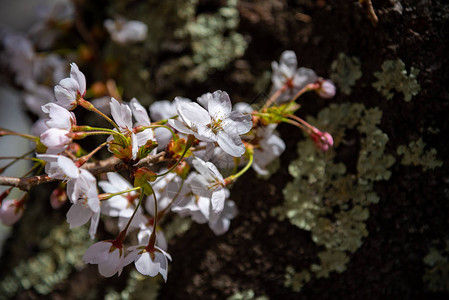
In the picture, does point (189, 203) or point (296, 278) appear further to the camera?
point (296, 278)

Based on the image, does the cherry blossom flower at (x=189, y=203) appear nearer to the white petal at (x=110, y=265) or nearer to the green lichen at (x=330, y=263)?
the white petal at (x=110, y=265)

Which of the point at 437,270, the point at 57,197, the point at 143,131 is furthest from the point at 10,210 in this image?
the point at 437,270

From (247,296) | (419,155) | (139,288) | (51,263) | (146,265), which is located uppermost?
(419,155)

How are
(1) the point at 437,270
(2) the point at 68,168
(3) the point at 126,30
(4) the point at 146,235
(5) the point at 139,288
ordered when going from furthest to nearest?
(3) the point at 126,30, (5) the point at 139,288, (1) the point at 437,270, (4) the point at 146,235, (2) the point at 68,168

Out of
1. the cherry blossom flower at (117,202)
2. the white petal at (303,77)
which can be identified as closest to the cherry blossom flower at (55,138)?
the cherry blossom flower at (117,202)

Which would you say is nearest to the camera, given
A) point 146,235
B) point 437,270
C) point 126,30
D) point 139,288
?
point 146,235

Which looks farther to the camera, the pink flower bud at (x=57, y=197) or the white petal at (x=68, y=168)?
the pink flower bud at (x=57, y=197)

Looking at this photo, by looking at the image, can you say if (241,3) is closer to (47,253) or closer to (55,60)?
(55,60)

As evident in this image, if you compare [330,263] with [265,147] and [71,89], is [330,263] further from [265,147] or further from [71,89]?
[71,89]

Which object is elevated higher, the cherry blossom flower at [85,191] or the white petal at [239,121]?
the white petal at [239,121]
